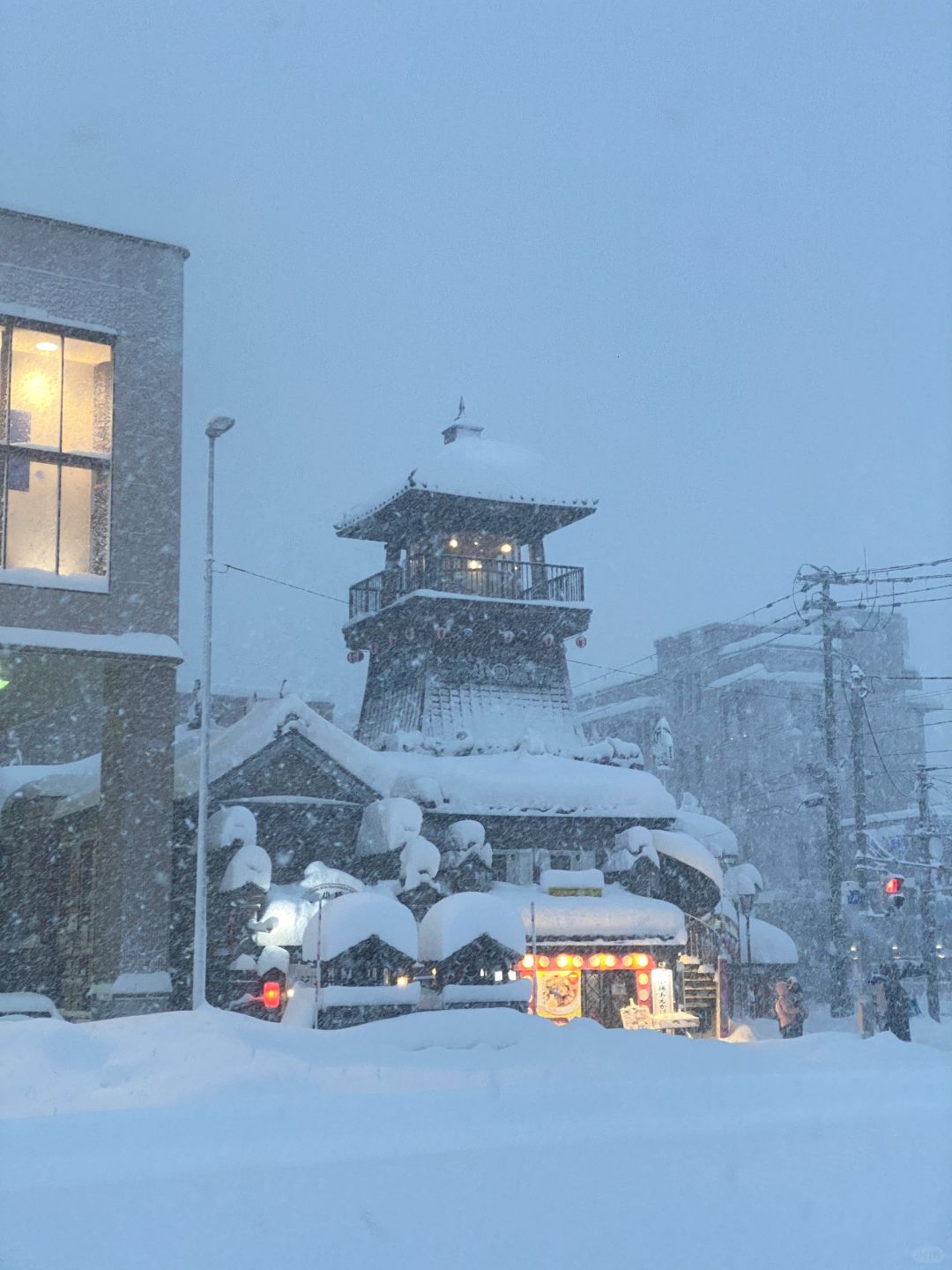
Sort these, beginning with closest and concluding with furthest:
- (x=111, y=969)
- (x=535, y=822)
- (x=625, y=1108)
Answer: (x=625, y=1108) → (x=111, y=969) → (x=535, y=822)

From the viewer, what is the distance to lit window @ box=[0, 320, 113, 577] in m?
17.5

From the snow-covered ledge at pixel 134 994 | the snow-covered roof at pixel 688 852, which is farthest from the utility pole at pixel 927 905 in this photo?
the snow-covered ledge at pixel 134 994

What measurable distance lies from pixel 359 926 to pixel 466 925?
7.29ft

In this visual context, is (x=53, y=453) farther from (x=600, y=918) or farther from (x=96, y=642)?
(x=600, y=918)

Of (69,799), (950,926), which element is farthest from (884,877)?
(69,799)

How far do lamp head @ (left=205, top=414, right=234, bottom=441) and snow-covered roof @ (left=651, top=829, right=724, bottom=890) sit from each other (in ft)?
48.5

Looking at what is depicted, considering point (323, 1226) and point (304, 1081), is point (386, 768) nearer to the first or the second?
point (304, 1081)

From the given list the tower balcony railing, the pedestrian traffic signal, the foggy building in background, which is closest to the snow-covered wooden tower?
the tower balcony railing

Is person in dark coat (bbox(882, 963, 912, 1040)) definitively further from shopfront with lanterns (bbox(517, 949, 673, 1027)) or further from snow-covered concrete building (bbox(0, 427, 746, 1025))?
shopfront with lanterns (bbox(517, 949, 673, 1027))

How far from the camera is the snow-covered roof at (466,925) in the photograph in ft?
71.2

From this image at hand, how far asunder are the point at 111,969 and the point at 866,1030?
12943 millimetres

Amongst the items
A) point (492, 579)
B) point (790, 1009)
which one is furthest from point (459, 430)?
point (790, 1009)

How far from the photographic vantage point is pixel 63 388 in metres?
17.9

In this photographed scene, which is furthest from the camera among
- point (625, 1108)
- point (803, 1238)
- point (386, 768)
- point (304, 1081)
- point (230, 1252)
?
point (386, 768)
